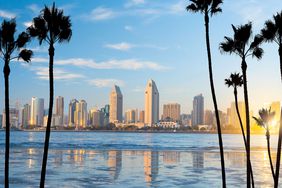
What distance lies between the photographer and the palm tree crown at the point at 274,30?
2319 cm

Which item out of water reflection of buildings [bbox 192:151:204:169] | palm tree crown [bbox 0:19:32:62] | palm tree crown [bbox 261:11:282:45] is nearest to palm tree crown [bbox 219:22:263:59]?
palm tree crown [bbox 261:11:282:45]

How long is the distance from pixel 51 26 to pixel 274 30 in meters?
12.1

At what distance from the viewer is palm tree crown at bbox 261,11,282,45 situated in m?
23.2

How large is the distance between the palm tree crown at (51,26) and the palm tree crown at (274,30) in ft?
35.6

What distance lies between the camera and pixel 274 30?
23.4 m

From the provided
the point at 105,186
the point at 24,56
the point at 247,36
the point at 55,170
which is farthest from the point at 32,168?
the point at 247,36

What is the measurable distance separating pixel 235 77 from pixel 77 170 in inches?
1041

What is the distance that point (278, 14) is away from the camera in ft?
76.0

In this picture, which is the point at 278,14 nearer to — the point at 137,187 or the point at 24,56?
the point at 24,56

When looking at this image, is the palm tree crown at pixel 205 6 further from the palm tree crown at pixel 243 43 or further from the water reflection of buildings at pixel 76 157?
the water reflection of buildings at pixel 76 157

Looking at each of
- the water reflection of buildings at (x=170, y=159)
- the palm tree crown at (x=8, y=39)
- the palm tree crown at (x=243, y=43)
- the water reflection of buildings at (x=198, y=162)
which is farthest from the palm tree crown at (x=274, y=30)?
the water reflection of buildings at (x=170, y=159)

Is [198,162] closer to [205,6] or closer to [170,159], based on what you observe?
[170,159]

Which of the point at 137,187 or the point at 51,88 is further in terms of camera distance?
the point at 137,187

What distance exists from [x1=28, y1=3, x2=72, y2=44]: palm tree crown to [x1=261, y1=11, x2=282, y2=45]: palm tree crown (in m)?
Result: 10.8
